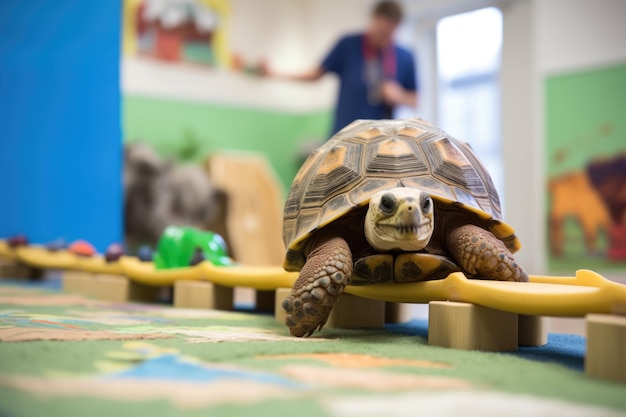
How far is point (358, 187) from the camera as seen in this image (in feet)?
6.61

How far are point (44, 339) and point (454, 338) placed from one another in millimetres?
989

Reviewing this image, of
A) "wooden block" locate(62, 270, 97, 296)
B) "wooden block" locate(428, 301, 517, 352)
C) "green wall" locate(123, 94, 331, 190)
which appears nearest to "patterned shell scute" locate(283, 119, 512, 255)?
"wooden block" locate(428, 301, 517, 352)

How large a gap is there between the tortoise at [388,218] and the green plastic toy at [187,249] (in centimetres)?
83

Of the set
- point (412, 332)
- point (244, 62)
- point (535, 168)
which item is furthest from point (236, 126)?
point (412, 332)

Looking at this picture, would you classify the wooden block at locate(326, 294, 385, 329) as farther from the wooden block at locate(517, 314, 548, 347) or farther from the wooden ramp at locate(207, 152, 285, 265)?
the wooden ramp at locate(207, 152, 285, 265)

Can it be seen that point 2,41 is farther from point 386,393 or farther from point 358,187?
point 386,393

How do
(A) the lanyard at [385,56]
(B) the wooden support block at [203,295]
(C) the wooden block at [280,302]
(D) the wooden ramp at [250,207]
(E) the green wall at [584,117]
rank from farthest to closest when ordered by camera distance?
1. (D) the wooden ramp at [250,207]
2. (E) the green wall at [584,117]
3. (A) the lanyard at [385,56]
4. (B) the wooden support block at [203,295]
5. (C) the wooden block at [280,302]

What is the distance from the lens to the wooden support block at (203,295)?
2.80m

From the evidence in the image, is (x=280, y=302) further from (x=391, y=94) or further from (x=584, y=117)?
(x=584, y=117)

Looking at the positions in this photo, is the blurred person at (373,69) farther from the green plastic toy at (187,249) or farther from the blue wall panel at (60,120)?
the green plastic toy at (187,249)

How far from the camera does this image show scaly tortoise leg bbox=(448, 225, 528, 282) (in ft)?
6.22

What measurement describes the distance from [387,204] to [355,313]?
1.71 ft

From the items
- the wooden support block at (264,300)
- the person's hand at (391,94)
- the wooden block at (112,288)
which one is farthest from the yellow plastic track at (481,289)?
the person's hand at (391,94)

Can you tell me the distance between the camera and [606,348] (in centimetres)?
134
